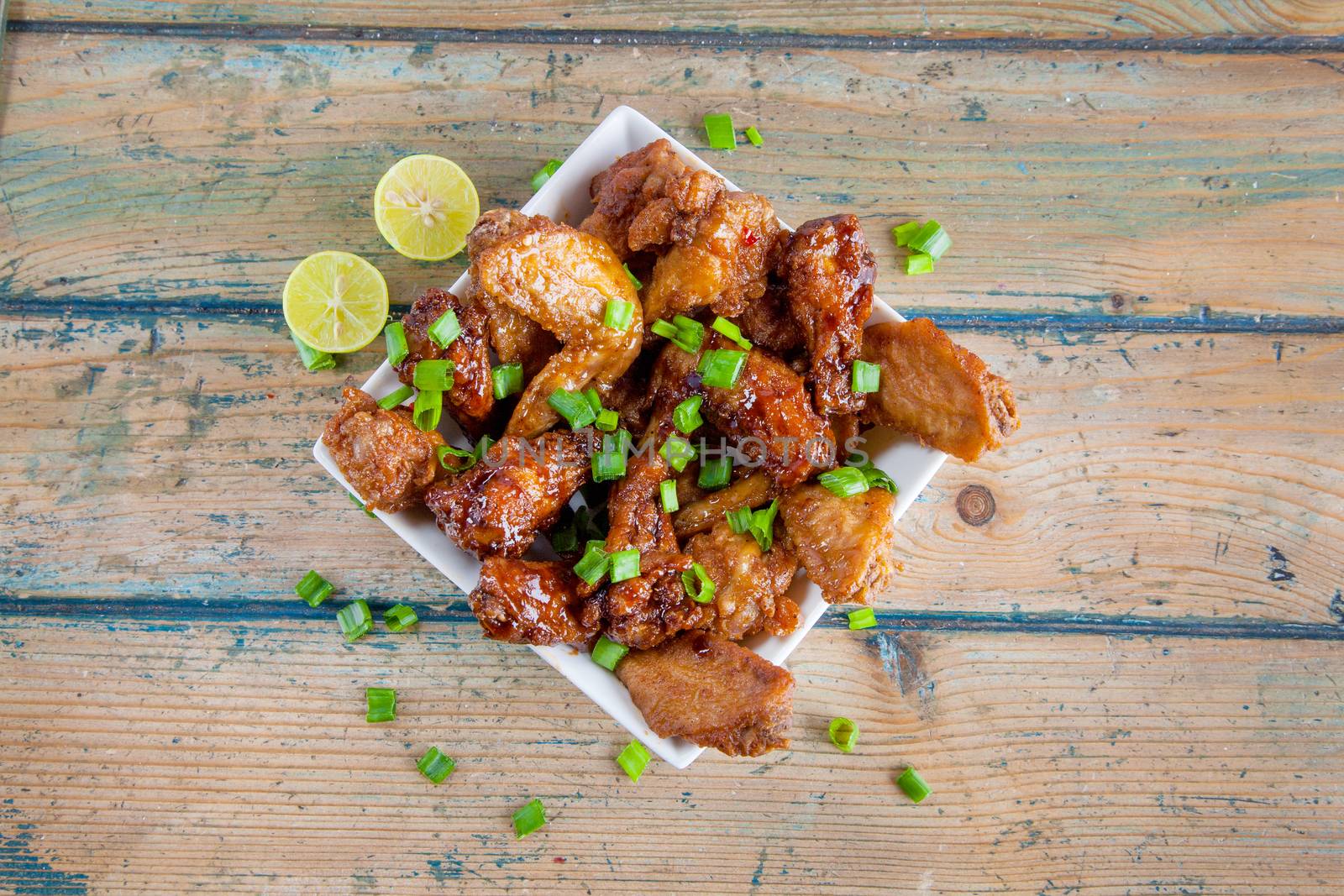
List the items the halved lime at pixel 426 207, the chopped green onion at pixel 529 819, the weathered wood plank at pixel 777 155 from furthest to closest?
the weathered wood plank at pixel 777 155 < the chopped green onion at pixel 529 819 < the halved lime at pixel 426 207

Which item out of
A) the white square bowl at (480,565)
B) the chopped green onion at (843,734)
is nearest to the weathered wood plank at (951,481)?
the chopped green onion at (843,734)

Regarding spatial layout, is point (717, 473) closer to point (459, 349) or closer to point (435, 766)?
point (459, 349)

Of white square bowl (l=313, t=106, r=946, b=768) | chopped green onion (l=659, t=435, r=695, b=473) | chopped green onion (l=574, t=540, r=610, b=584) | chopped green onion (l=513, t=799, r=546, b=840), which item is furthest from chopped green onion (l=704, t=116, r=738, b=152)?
chopped green onion (l=513, t=799, r=546, b=840)

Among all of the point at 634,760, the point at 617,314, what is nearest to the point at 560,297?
the point at 617,314

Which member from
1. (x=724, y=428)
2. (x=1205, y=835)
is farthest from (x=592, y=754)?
(x=1205, y=835)

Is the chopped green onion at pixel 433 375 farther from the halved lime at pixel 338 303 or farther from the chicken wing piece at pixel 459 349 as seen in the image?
the halved lime at pixel 338 303
